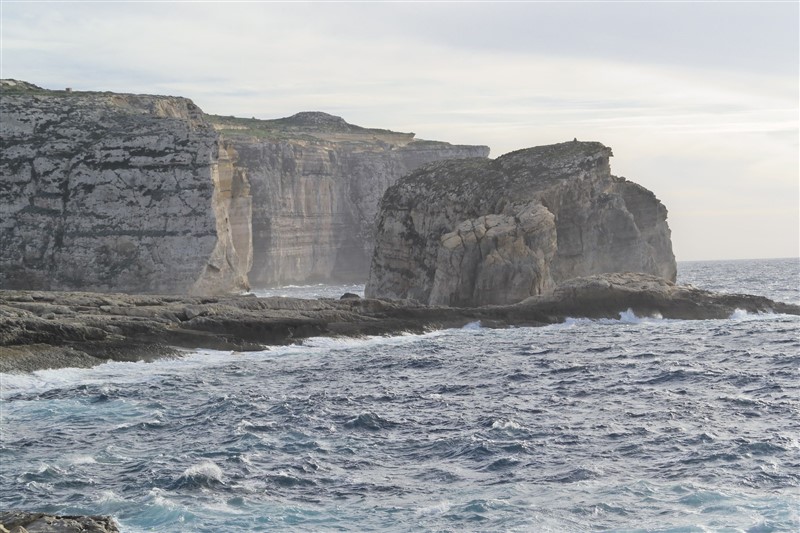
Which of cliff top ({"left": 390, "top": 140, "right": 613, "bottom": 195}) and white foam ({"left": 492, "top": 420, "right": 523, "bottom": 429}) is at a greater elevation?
cliff top ({"left": 390, "top": 140, "right": 613, "bottom": 195})

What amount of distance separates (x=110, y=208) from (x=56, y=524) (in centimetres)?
6812

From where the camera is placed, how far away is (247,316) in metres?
54.4

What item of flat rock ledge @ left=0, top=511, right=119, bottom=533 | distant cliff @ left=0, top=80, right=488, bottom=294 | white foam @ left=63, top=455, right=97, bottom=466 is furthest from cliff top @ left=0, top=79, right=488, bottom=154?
flat rock ledge @ left=0, top=511, right=119, bottom=533

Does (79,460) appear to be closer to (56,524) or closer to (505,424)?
(505,424)

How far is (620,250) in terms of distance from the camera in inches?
3034

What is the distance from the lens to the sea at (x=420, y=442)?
22.4m

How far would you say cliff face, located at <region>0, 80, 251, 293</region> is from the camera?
7912 cm

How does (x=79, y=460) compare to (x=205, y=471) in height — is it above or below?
A: below

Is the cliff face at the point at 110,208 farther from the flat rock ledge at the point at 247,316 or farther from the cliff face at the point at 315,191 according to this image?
the cliff face at the point at 315,191

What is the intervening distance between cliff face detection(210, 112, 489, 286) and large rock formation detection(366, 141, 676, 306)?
46574 millimetres

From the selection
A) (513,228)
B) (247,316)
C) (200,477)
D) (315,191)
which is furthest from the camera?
(315,191)

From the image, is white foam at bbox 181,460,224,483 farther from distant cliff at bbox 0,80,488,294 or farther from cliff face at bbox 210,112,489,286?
cliff face at bbox 210,112,489,286

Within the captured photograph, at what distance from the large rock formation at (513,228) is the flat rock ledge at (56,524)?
53.6 meters

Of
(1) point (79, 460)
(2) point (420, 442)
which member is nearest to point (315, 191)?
(2) point (420, 442)
